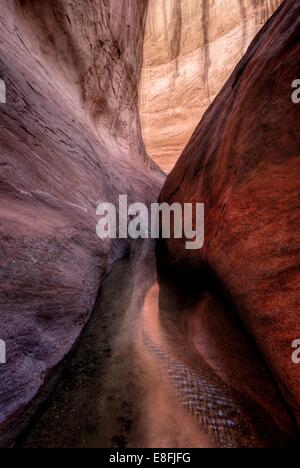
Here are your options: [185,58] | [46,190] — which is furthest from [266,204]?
[185,58]

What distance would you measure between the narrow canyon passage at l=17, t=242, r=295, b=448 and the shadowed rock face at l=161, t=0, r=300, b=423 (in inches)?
11.7

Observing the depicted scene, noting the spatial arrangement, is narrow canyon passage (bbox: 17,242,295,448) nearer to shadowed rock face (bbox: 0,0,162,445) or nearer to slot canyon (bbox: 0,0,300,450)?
slot canyon (bbox: 0,0,300,450)

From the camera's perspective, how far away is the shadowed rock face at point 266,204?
1.46 metres

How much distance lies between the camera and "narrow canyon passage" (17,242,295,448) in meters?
1.32

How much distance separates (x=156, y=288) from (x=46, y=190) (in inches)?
75.0

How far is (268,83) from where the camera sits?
171 centimetres

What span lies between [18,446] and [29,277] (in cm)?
92

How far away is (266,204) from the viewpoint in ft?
5.34

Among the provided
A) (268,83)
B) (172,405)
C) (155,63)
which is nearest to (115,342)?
(172,405)

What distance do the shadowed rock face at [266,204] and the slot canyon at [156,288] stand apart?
0.01 metres

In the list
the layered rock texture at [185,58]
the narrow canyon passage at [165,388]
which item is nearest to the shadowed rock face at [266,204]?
the narrow canyon passage at [165,388]

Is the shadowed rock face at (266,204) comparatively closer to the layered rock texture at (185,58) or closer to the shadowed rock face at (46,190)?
the shadowed rock face at (46,190)

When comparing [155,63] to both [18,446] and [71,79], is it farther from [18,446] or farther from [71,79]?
[18,446]

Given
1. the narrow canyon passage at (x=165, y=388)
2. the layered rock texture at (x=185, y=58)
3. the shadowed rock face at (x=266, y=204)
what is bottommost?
the narrow canyon passage at (x=165, y=388)
